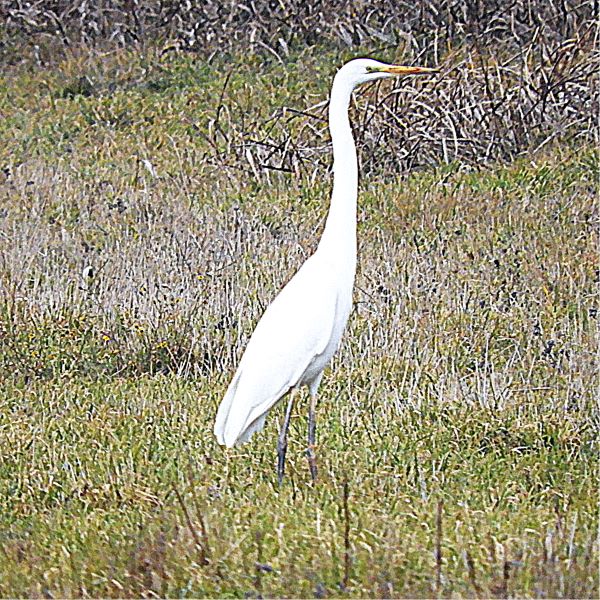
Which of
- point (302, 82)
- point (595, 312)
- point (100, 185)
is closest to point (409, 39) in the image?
→ point (302, 82)

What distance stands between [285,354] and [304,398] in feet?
3.61

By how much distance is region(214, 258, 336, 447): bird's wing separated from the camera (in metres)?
4.85

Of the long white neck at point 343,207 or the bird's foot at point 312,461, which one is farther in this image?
the long white neck at point 343,207

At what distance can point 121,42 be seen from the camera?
15516 mm

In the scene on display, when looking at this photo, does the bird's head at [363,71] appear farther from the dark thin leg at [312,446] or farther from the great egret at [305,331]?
the dark thin leg at [312,446]

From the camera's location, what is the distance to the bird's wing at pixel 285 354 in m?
4.85

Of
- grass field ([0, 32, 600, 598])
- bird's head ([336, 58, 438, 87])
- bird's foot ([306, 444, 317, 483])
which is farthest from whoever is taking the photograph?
bird's head ([336, 58, 438, 87])

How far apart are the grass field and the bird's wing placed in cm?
24

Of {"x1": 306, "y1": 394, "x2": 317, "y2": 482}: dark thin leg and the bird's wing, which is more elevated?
the bird's wing

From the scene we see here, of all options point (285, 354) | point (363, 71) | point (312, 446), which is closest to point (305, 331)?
point (285, 354)

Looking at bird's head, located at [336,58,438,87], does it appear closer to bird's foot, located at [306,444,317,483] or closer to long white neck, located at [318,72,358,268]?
long white neck, located at [318,72,358,268]

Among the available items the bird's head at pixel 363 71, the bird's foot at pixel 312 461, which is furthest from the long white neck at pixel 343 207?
the bird's foot at pixel 312 461

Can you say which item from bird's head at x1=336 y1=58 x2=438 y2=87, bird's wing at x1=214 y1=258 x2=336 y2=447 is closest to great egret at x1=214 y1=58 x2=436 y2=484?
bird's wing at x1=214 y1=258 x2=336 y2=447

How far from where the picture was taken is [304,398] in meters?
5.95
